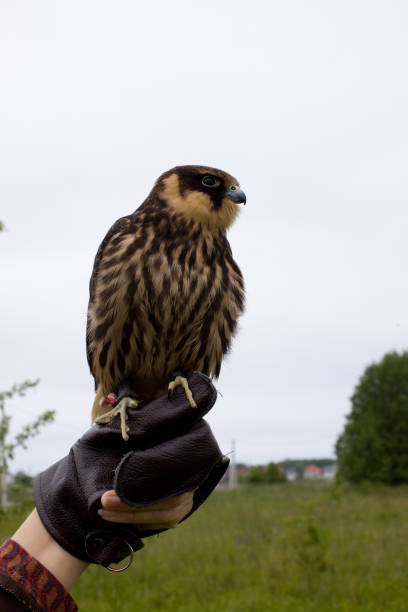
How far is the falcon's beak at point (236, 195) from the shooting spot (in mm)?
3020

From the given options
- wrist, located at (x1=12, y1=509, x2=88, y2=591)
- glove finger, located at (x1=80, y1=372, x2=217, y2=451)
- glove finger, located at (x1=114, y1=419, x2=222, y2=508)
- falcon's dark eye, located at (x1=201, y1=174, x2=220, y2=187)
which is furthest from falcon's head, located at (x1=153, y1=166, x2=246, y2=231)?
wrist, located at (x1=12, y1=509, x2=88, y2=591)

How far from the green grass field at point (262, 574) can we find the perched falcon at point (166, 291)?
2258 millimetres

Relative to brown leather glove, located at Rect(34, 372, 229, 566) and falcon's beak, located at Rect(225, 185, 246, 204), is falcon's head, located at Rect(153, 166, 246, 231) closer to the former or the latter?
falcon's beak, located at Rect(225, 185, 246, 204)

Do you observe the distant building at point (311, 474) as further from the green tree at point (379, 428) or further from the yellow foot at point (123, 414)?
the yellow foot at point (123, 414)

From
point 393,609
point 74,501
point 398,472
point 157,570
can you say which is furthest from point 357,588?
point 398,472

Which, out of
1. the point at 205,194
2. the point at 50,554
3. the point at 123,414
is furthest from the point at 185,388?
the point at 205,194

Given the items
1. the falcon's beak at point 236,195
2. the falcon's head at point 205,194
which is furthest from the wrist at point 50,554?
the falcon's beak at point 236,195

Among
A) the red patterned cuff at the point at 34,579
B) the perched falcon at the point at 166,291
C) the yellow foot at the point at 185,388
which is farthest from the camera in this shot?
the perched falcon at the point at 166,291

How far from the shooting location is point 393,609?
598 centimetres

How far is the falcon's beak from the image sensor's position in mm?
3020

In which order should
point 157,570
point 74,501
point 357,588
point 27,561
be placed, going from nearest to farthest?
point 27,561 < point 74,501 < point 357,588 < point 157,570

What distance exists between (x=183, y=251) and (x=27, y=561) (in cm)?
149

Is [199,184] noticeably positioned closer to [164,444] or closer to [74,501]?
[164,444]

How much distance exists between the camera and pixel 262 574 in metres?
7.37
